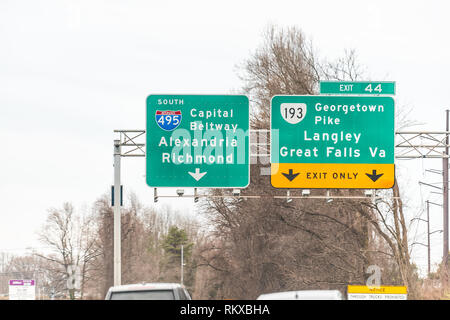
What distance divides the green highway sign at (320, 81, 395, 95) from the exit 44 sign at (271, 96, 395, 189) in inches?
8.9

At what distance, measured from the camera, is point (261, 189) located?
148ft

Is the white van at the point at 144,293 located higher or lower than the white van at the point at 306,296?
lower

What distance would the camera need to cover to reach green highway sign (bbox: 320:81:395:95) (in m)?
27.7

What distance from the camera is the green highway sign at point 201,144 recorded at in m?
27.1

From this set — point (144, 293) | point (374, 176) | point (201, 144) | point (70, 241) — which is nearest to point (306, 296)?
point (144, 293)

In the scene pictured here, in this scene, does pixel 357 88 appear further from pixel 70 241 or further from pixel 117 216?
pixel 70 241

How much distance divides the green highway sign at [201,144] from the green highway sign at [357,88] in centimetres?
298

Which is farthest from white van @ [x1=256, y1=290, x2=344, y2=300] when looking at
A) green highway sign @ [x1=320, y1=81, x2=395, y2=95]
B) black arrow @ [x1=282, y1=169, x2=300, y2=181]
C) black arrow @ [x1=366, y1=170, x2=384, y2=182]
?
green highway sign @ [x1=320, y1=81, x2=395, y2=95]

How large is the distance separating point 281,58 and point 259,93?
98.7 inches

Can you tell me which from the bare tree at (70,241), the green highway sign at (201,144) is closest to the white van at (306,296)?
the green highway sign at (201,144)

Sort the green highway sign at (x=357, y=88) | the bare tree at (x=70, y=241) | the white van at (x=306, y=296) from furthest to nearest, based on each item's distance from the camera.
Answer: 1. the bare tree at (x=70, y=241)
2. the green highway sign at (x=357, y=88)
3. the white van at (x=306, y=296)

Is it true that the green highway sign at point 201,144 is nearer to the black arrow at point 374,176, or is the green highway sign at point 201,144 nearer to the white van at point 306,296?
the black arrow at point 374,176
